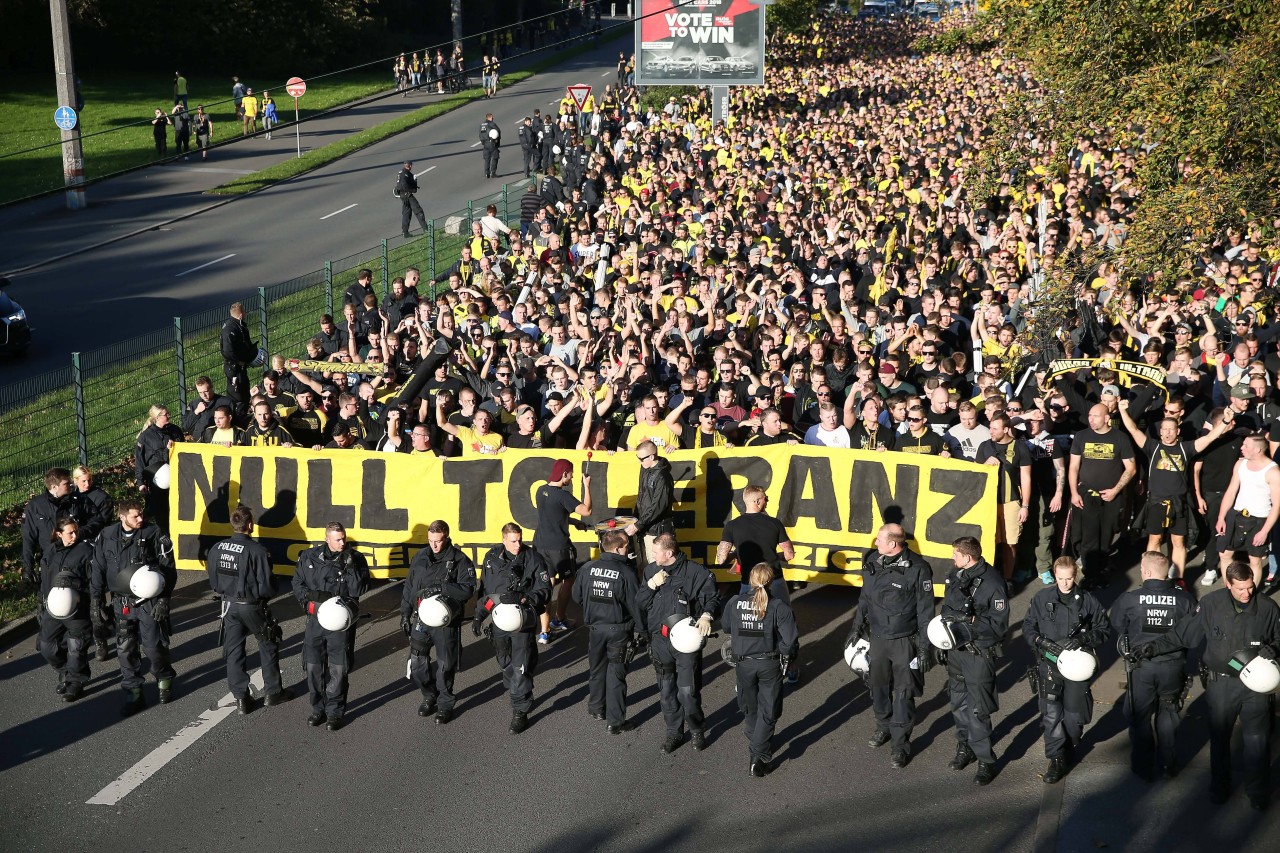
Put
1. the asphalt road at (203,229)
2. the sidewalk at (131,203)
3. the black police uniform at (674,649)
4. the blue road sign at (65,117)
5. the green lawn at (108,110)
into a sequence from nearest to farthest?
the black police uniform at (674,649), the asphalt road at (203,229), the blue road sign at (65,117), the sidewalk at (131,203), the green lawn at (108,110)

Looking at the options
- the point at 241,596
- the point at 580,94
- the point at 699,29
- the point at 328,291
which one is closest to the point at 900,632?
the point at 241,596

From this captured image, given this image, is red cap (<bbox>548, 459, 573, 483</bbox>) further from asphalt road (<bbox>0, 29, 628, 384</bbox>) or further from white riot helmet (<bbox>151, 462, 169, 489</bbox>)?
asphalt road (<bbox>0, 29, 628, 384</bbox>)

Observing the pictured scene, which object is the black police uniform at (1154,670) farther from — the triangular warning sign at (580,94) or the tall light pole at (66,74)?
the triangular warning sign at (580,94)

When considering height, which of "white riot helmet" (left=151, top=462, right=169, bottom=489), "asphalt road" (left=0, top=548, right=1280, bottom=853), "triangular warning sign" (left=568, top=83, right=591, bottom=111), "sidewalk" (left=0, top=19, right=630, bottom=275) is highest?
"triangular warning sign" (left=568, top=83, right=591, bottom=111)

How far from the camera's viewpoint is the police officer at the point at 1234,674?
28.0 ft

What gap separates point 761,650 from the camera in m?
9.26

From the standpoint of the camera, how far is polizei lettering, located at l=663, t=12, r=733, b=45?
→ 3512 cm

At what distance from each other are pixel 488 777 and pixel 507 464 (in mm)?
3801

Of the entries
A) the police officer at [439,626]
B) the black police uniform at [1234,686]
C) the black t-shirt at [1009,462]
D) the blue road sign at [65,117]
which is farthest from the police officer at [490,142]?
the black police uniform at [1234,686]

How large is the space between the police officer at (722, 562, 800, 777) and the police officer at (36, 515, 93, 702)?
517cm

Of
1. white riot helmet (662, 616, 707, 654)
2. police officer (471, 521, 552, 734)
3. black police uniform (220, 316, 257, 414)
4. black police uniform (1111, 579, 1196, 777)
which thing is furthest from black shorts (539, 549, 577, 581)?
black police uniform (220, 316, 257, 414)

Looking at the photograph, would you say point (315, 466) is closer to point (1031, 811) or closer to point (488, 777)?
Result: point (488, 777)

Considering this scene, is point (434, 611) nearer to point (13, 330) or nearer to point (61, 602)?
point (61, 602)

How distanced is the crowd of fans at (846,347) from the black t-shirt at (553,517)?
1.25 meters
